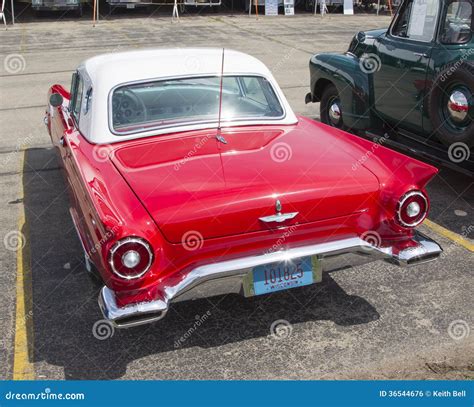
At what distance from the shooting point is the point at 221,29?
20.0 m

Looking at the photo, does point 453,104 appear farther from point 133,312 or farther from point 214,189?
point 133,312

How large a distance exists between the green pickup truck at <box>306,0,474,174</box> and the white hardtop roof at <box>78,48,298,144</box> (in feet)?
5.36

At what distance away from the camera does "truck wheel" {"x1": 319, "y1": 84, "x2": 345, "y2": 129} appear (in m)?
7.36

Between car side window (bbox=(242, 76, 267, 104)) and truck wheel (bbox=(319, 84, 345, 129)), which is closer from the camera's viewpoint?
car side window (bbox=(242, 76, 267, 104))

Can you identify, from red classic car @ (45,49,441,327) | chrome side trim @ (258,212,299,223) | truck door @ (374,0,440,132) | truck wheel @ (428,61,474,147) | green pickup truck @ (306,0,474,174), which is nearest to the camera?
red classic car @ (45,49,441,327)

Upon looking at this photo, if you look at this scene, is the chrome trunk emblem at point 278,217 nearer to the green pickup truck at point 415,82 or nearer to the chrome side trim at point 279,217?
the chrome side trim at point 279,217

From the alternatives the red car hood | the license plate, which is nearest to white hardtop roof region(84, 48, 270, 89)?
the red car hood

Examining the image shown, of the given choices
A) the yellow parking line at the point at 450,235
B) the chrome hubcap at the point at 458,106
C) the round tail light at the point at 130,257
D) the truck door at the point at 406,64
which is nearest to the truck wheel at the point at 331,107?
the truck door at the point at 406,64

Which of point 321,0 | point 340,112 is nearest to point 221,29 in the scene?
point 321,0

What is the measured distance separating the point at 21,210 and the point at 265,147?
9.59ft

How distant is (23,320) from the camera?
13.2ft

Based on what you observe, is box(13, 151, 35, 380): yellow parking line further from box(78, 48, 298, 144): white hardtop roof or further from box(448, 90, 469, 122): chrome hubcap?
box(448, 90, 469, 122): chrome hubcap

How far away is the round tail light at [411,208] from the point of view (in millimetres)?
3812

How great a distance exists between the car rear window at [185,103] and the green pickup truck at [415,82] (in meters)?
1.74
